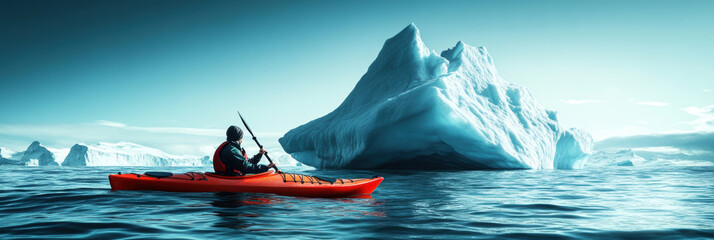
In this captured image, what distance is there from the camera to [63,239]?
3.25 meters

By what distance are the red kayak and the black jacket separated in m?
0.11

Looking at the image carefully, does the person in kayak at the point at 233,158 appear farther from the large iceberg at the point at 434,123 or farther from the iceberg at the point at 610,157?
the iceberg at the point at 610,157

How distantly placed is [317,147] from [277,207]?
16165mm

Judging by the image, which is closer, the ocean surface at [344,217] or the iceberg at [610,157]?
the ocean surface at [344,217]

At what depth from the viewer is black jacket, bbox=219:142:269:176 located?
663 cm

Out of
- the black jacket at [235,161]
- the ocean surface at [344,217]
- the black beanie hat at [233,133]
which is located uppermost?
the black beanie hat at [233,133]

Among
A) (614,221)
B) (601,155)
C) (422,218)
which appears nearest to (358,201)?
(422,218)

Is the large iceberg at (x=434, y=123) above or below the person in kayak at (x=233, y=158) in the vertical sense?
above

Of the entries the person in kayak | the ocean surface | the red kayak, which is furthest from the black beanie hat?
the ocean surface

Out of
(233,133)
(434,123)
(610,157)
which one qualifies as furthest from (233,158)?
(610,157)

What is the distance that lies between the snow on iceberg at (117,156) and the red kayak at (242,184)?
6085 cm

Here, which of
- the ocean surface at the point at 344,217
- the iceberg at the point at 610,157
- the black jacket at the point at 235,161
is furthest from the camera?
the iceberg at the point at 610,157

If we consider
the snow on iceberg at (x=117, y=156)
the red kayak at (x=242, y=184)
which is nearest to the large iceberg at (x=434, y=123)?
the red kayak at (x=242, y=184)

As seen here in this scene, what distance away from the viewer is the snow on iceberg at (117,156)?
59.3m
